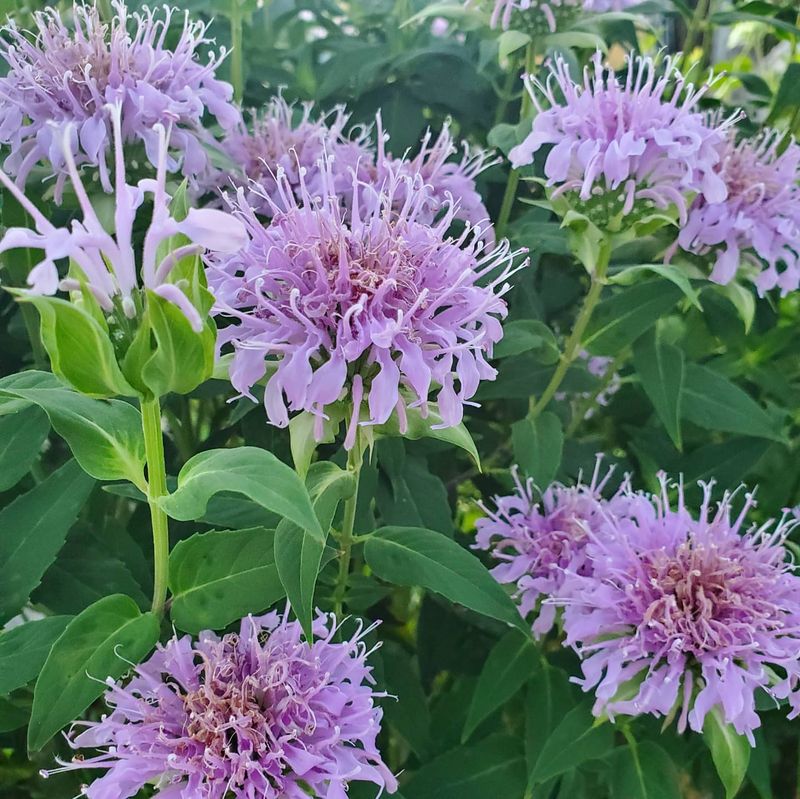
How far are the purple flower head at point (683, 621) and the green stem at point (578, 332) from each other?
11 centimetres

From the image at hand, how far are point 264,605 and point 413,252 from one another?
0.16 metres

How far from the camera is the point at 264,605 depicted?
0.34m

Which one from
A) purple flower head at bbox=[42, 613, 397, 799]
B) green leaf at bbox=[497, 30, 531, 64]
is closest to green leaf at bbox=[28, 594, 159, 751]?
purple flower head at bbox=[42, 613, 397, 799]

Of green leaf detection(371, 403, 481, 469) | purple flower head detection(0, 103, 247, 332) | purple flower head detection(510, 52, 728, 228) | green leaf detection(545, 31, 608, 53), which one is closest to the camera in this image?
purple flower head detection(0, 103, 247, 332)

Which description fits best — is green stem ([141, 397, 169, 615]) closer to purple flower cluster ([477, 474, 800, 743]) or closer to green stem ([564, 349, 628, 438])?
purple flower cluster ([477, 474, 800, 743])

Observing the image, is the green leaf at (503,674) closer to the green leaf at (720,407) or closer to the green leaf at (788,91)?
the green leaf at (720,407)

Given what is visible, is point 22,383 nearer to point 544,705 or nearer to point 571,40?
point 544,705

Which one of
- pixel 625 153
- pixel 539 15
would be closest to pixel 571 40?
pixel 539 15

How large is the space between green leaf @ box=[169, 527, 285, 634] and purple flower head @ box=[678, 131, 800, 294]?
342 mm

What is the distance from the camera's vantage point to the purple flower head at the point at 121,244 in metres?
0.24

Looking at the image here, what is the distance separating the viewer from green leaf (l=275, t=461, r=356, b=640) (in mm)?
296

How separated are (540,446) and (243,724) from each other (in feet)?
0.84

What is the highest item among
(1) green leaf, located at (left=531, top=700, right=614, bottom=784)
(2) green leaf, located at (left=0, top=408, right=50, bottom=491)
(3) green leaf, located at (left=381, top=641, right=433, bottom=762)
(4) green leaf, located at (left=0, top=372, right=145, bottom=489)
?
(4) green leaf, located at (left=0, top=372, right=145, bottom=489)

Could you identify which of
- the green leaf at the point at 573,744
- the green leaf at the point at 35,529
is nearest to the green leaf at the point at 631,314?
the green leaf at the point at 573,744
